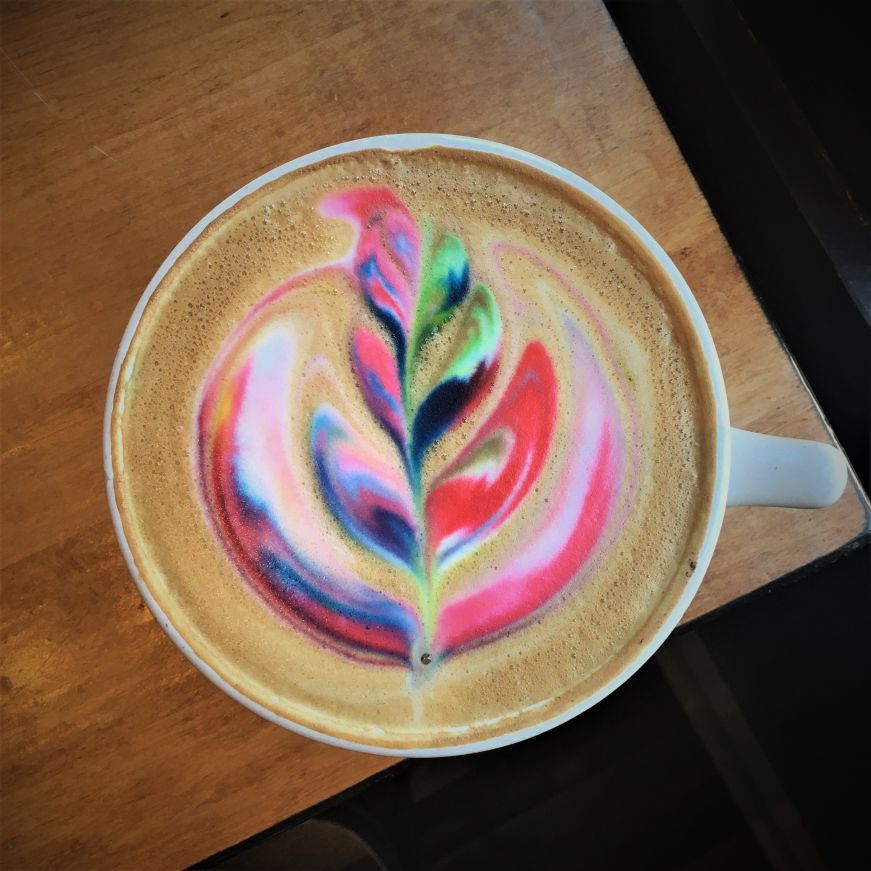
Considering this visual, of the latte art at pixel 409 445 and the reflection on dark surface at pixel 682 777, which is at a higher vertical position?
the latte art at pixel 409 445

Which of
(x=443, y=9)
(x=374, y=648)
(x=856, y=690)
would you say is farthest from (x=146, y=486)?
(x=856, y=690)

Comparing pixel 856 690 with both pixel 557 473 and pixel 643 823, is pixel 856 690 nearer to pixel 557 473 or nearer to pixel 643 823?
pixel 643 823

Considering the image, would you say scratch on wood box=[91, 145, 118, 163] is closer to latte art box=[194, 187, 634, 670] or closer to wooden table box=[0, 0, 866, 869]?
wooden table box=[0, 0, 866, 869]

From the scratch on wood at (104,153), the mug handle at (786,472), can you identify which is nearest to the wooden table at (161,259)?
the scratch on wood at (104,153)

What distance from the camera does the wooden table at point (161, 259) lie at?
78cm

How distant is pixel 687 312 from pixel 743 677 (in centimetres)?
49

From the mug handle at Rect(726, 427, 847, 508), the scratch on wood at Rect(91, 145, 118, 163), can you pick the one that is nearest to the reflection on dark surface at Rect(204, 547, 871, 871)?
the mug handle at Rect(726, 427, 847, 508)

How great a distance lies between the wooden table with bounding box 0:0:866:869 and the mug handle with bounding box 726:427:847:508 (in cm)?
13

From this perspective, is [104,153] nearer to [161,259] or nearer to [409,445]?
[161,259]

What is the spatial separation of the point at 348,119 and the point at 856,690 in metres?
0.85

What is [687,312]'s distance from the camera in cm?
63

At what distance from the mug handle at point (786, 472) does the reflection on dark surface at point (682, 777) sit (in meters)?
0.21

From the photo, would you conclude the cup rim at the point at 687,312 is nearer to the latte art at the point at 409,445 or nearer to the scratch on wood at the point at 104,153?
the latte art at the point at 409,445

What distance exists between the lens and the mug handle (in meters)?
0.66
